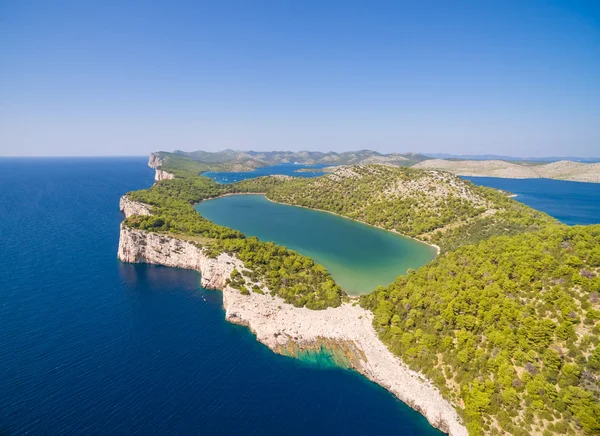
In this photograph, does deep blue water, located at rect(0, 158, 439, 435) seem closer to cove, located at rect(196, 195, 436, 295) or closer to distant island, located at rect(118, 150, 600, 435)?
distant island, located at rect(118, 150, 600, 435)

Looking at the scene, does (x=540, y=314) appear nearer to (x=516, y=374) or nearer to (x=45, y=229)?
(x=516, y=374)

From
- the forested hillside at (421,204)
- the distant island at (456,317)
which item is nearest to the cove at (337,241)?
the forested hillside at (421,204)

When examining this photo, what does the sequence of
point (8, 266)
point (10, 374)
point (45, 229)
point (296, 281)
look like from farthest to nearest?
point (45, 229), point (8, 266), point (296, 281), point (10, 374)

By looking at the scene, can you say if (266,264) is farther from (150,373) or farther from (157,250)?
(157,250)

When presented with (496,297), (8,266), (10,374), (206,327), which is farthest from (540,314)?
(8,266)

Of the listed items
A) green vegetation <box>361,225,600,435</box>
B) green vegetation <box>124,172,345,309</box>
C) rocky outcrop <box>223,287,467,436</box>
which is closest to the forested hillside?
green vegetation <box>361,225,600,435</box>

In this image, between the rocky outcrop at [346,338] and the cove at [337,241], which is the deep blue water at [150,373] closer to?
the rocky outcrop at [346,338]
